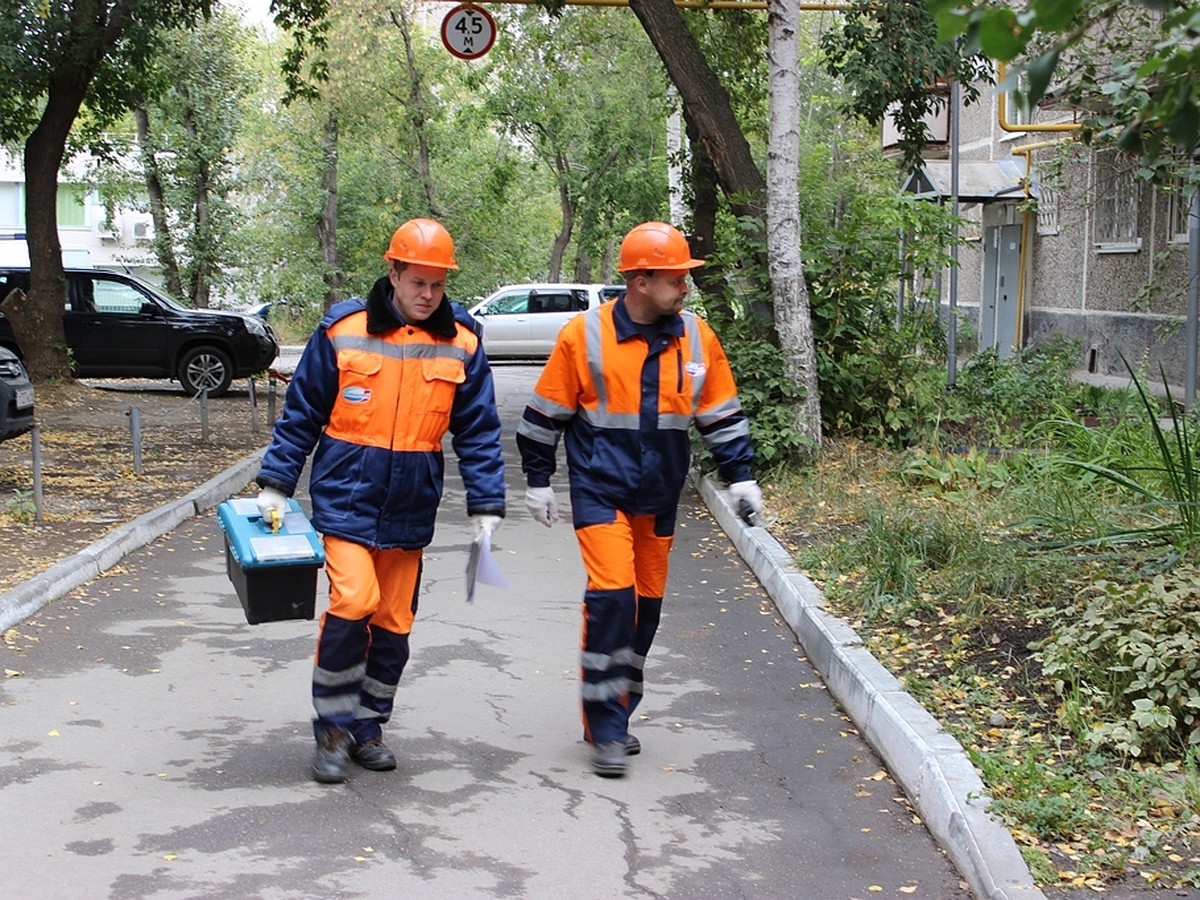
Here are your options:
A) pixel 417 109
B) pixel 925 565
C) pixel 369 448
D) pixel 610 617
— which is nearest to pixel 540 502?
pixel 610 617

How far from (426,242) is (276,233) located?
130 feet

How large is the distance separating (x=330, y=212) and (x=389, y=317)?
35848 mm

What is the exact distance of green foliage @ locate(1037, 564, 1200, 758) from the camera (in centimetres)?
525

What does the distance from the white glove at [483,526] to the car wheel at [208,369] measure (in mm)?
17082

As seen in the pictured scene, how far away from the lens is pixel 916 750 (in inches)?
207

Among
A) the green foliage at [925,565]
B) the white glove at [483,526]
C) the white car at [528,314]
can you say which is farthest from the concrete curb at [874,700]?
the white car at [528,314]

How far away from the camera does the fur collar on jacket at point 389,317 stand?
527 centimetres

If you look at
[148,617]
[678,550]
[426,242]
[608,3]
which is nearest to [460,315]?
[426,242]

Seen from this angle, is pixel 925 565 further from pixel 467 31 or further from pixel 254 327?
pixel 254 327

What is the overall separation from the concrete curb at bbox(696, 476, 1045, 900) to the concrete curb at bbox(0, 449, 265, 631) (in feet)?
12.9

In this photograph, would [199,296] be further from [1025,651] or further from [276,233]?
[1025,651]

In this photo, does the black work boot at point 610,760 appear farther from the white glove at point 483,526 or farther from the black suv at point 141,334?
the black suv at point 141,334

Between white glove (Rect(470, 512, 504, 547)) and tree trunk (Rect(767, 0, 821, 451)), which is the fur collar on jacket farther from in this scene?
tree trunk (Rect(767, 0, 821, 451))

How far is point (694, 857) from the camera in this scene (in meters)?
4.70
